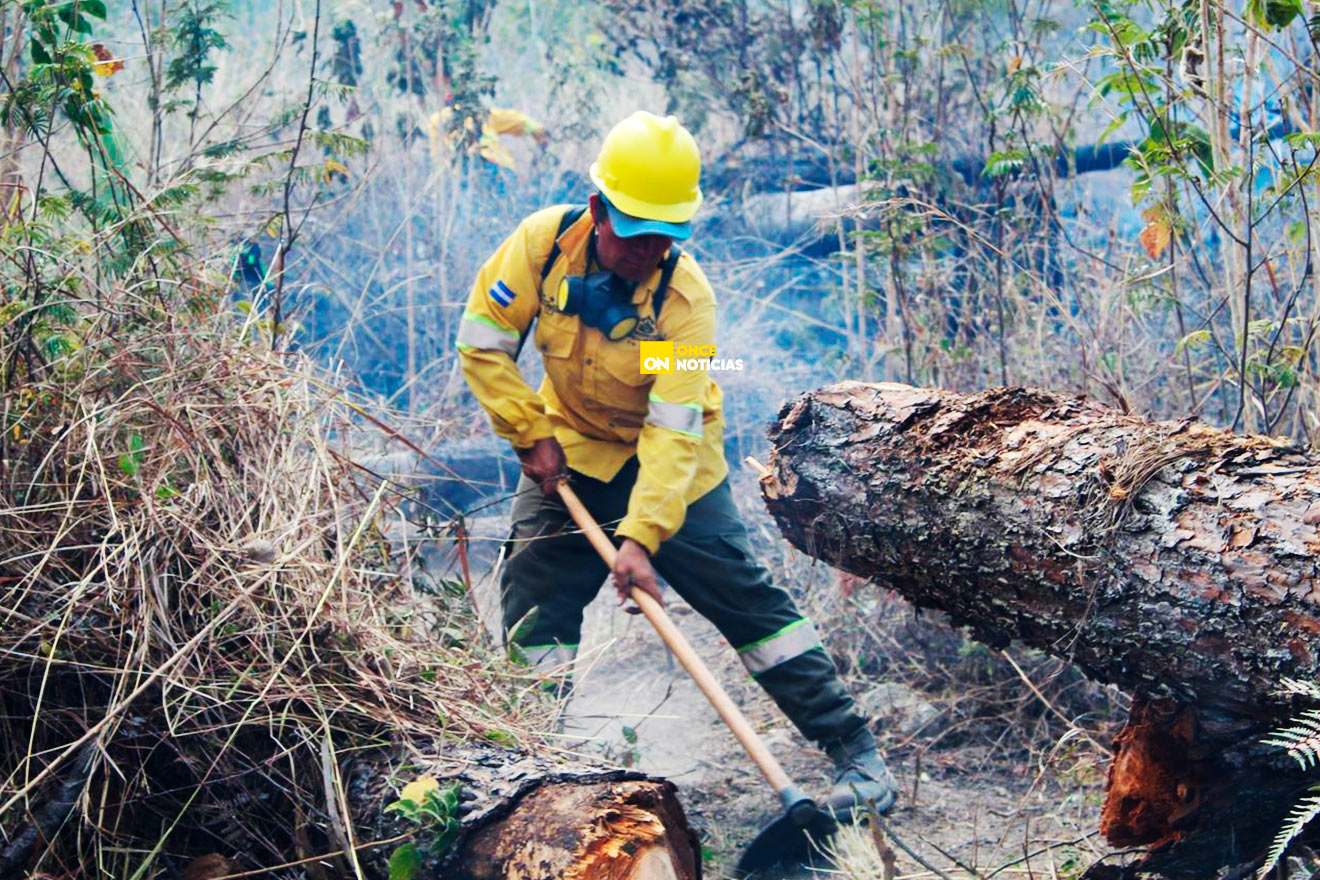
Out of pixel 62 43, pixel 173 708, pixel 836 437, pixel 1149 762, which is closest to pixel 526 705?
pixel 173 708

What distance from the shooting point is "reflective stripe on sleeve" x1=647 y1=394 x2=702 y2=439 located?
3463 millimetres

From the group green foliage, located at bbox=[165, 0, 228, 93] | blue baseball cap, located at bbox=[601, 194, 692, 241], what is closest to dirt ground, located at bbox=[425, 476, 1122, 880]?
blue baseball cap, located at bbox=[601, 194, 692, 241]

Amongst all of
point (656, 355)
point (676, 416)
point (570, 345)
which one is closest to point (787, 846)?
point (676, 416)

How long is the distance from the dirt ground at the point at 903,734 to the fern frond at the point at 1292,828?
799mm

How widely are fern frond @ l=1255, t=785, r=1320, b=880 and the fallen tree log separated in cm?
14

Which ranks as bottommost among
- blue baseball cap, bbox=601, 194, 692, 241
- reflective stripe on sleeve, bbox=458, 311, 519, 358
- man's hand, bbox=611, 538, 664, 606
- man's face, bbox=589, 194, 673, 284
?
man's hand, bbox=611, 538, 664, 606

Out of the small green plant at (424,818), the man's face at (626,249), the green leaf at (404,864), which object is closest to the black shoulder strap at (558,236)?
the man's face at (626,249)

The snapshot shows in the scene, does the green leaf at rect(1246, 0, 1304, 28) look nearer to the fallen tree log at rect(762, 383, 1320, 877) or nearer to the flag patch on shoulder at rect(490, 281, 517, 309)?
the fallen tree log at rect(762, 383, 1320, 877)

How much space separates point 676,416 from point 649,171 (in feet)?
2.61

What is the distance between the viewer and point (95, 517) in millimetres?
2701

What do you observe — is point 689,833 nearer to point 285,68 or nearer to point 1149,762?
point 1149,762

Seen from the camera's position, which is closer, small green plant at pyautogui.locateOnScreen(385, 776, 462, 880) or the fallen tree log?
the fallen tree log

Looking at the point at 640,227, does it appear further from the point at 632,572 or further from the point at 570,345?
the point at 632,572

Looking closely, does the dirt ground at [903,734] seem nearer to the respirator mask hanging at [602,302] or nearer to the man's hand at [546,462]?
the man's hand at [546,462]
